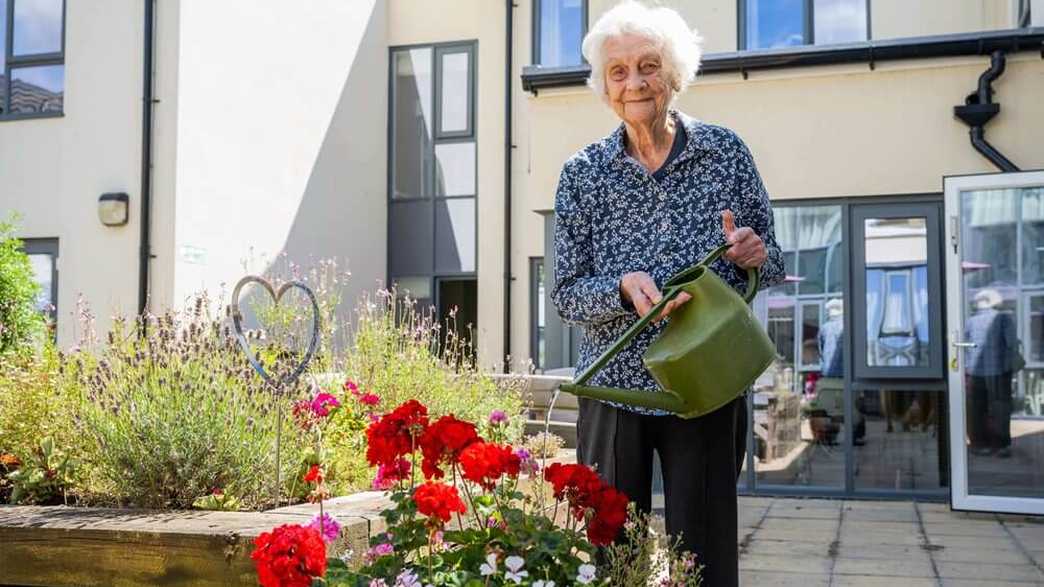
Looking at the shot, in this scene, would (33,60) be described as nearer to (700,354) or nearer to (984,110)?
(984,110)

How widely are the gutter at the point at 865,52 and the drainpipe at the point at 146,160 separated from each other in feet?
11.8

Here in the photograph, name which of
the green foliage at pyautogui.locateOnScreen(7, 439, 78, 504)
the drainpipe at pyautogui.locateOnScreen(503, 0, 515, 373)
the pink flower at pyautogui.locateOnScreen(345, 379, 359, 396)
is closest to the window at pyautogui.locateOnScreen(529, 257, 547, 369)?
the drainpipe at pyautogui.locateOnScreen(503, 0, 515, 373)

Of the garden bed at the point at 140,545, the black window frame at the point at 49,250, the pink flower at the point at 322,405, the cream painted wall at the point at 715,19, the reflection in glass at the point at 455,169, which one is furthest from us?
the reflection in glass at the point at 455,169

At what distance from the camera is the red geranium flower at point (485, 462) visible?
1.57m

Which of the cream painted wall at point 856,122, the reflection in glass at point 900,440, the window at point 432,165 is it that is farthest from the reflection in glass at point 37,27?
the reflection in glass at point 900,440

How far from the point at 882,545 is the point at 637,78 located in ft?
12.1

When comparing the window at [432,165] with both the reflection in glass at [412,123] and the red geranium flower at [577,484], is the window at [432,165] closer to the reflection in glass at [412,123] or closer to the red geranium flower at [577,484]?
the reflection in glass at [412,123]

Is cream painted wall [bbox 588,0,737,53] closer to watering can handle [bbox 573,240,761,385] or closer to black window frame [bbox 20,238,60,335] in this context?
black window frame [bbox 20,238,60,335]

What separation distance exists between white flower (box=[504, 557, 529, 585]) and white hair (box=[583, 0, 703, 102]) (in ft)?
3.19

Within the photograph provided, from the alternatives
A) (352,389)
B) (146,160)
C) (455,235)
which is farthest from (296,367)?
(455,235)

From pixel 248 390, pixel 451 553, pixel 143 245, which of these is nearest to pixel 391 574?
pixel 451 553

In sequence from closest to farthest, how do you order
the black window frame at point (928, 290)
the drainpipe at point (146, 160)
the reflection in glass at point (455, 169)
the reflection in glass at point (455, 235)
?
1. the black window frame at point (928, 290)
2. the drainpipe at point (146, 160)
3. the reflection in glass at point (455, 235)
4. the reflection in glass at point (455, 169)

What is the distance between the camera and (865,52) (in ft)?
20.6

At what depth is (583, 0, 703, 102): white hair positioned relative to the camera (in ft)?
6.39
